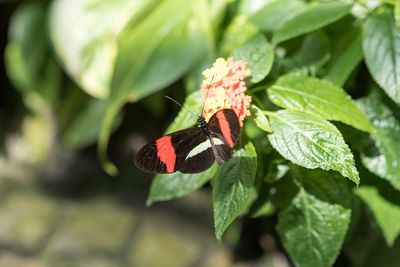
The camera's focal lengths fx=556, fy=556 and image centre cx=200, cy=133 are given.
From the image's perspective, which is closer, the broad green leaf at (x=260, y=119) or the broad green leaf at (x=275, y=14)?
the broad green leaf at (x=260, y=119)

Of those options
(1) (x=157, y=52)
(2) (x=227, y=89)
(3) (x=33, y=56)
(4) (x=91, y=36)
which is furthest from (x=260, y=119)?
(3) (x=33, y=56)

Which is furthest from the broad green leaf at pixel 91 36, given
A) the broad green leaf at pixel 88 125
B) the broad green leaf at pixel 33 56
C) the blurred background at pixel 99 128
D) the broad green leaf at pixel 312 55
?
the broad green leaf at pixel 312 55

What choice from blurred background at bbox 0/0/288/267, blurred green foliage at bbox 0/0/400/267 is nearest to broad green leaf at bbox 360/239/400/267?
blurred green foliage at bbox 0/0/400/267

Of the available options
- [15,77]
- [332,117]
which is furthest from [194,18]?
[15,77]

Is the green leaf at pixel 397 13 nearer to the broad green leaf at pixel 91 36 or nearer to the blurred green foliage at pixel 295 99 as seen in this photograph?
the blurred green foliage at pixel 295 99

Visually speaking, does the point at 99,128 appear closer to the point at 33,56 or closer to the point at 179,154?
the point at 33,56

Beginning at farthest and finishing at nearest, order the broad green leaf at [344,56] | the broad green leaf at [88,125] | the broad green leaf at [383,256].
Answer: the broad green leaf at [88,125]
the broad green leaf at [383,256]
the broad green leaf at [344,56]
